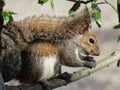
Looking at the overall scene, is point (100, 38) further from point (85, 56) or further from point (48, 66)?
point (48, 66)

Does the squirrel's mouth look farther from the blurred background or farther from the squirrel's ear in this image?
the blurred background

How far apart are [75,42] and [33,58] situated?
20 centimetres

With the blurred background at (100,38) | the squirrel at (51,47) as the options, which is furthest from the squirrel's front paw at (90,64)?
the blurred background at (100,38)

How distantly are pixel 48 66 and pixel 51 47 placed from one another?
53 mm

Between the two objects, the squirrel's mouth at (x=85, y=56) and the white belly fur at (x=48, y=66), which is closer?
the white belly fur at (x=48, y=66)

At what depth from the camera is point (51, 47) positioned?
5.05ft

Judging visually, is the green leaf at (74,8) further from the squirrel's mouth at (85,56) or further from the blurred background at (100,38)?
the blurred background at (100,38)

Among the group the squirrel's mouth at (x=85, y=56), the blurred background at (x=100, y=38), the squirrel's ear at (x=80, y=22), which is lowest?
the blurred background at (x=100, y=38)

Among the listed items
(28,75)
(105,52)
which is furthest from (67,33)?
(105,52)

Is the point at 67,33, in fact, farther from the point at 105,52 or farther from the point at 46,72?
the point at 105,52

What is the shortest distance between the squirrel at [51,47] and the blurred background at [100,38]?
7.62 feet

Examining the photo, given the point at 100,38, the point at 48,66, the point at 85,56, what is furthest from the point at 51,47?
the point at 100,38

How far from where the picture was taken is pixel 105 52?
4.09m

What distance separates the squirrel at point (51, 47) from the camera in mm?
1483
